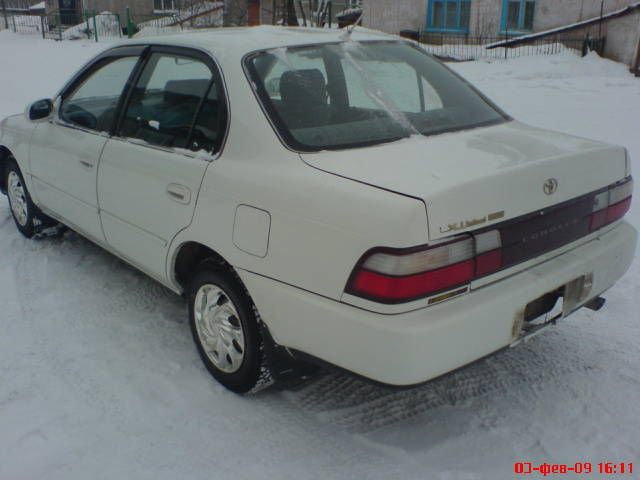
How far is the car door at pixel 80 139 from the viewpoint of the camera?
3783 mm

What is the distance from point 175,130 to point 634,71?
44.3 ft

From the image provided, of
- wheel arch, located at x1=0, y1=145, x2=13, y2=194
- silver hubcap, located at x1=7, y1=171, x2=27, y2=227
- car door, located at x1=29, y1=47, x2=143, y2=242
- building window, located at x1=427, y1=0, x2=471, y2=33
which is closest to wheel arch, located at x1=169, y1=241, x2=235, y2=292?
car door, located at x1=29, y1=47, x2=143, y2=242

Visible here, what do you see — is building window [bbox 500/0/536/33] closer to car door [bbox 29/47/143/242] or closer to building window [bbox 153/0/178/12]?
car door [bbox 29/47/143/242]

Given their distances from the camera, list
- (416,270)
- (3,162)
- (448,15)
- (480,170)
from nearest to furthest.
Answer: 1. (416,270)
2. (480,170)
3. (3,162)
4. (448,15)

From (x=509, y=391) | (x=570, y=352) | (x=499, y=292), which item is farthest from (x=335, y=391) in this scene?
(x=570, y=352)

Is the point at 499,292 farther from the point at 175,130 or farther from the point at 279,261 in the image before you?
the point at 175,130

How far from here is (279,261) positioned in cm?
253

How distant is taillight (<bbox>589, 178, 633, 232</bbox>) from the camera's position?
113 inches

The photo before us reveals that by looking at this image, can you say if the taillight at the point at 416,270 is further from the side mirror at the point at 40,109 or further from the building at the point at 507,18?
the building at the point at 507,18

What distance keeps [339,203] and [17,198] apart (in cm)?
380

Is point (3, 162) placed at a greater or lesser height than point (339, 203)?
lesser

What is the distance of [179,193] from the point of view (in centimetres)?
306
